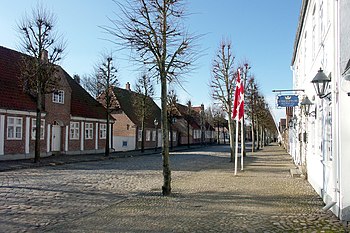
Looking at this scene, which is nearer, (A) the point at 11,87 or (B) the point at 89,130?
(A) the point at 11,87

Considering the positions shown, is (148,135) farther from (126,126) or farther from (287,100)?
(287,100)

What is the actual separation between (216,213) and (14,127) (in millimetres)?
19568

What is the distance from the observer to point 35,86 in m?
22.2

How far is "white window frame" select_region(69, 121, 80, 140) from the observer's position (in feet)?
106

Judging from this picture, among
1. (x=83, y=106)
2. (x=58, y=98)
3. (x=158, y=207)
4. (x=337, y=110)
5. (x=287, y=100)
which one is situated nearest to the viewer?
(x=337, y=110)

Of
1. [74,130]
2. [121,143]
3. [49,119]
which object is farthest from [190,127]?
[49,119]

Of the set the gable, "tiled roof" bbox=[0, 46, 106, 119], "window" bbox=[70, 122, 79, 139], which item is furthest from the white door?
the gable

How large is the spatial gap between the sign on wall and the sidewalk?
17.0 ft

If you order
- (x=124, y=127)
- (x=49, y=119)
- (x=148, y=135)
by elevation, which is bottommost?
(x=148, y=135)

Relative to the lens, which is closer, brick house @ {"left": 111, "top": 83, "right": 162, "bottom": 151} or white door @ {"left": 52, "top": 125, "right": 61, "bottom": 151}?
white door @ {"left": 52, "top": 125, "right": 61, "bottom": 151}

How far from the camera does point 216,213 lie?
870 centimetres

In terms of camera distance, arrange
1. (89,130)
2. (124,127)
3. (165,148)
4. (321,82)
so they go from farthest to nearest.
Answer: (124,127) → (89,130) → (165,148) → (321,82)

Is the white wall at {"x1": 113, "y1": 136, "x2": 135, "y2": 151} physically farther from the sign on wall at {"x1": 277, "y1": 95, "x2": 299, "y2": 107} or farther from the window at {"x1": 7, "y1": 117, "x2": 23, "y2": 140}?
the sign on wall at {"x1": 277, "y1": 95, "x2": 299, "y2": 107}

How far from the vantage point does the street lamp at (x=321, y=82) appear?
8766mm
